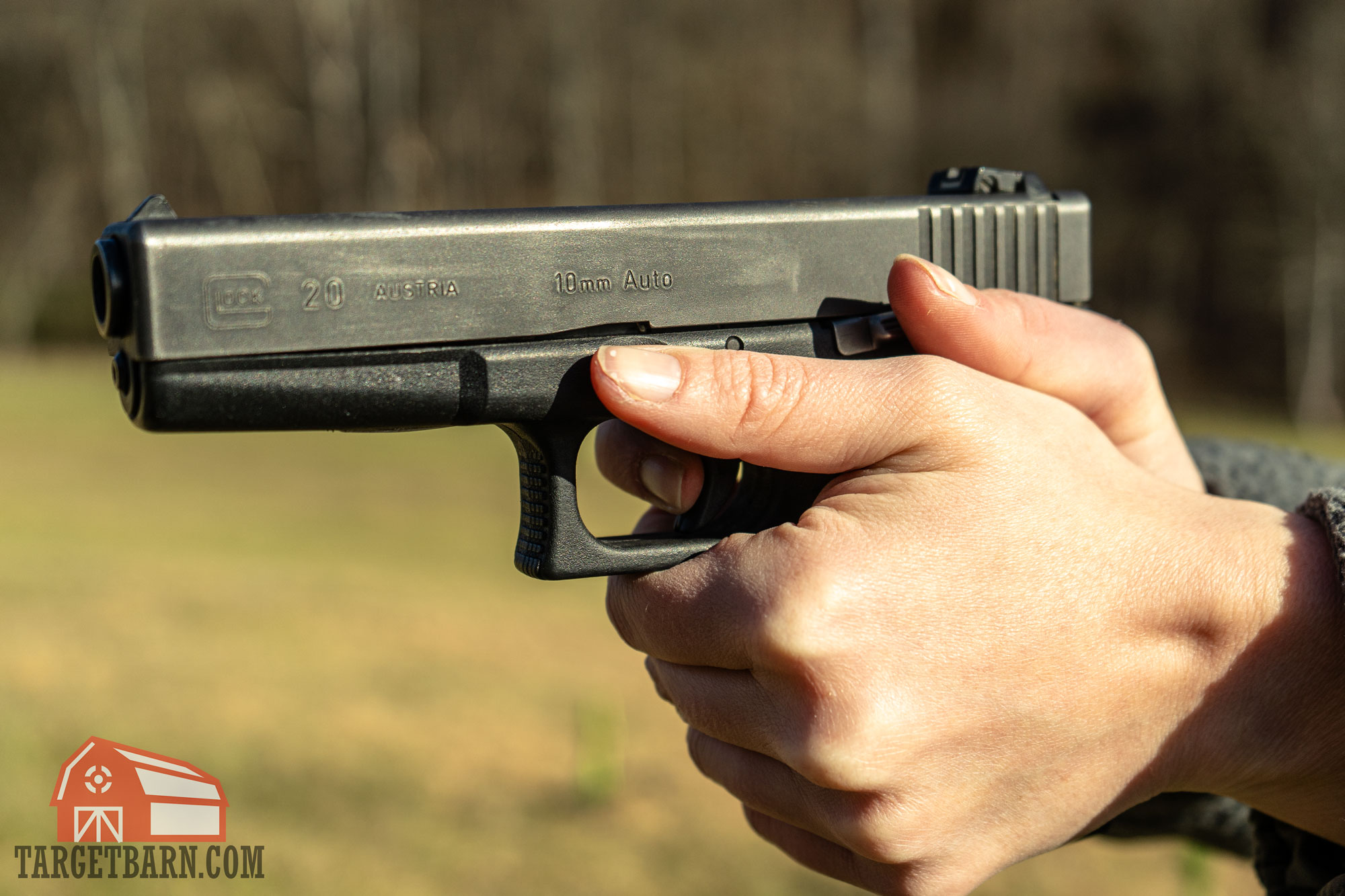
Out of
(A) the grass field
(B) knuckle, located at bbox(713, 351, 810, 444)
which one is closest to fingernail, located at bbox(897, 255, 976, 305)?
(B) knuckle, located at bbox(713, 351, 810, 444)

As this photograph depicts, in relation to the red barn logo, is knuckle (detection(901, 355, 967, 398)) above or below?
above

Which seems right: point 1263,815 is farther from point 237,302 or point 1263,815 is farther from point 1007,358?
point 237,302

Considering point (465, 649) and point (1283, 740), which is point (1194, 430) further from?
point (1283, 740)

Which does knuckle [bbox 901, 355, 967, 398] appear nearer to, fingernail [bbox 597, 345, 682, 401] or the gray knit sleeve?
fingernail [bbox 597, 345, 682, 401]

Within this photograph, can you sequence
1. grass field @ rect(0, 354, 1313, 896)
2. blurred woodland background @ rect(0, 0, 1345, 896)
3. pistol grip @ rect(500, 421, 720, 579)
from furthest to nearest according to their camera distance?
blurred woodland background @ rect(0, 0, 1345, 896), grass field @ rect(0, 354, 1313, 896), pistol grip @ rect(500, 421, 720, 579)

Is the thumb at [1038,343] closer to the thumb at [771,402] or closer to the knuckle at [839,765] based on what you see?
the thumb at [771,402]

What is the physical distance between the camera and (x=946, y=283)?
2.05m

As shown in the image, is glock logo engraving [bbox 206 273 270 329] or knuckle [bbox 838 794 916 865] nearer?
glock logo engraving [bbox 206 273 270 329]

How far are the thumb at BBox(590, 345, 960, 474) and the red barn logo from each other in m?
1.72

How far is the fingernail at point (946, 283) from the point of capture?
6.72 ft

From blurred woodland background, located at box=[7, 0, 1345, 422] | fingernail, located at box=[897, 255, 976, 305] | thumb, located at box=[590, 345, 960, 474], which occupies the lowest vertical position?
thumb, located at box=[590, 345, 960, 474]

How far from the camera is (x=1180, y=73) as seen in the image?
93.0 ft

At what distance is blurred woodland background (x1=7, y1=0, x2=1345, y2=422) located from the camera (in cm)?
2742

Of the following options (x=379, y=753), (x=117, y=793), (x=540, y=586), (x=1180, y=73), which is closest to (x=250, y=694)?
(x=379, y=753)
